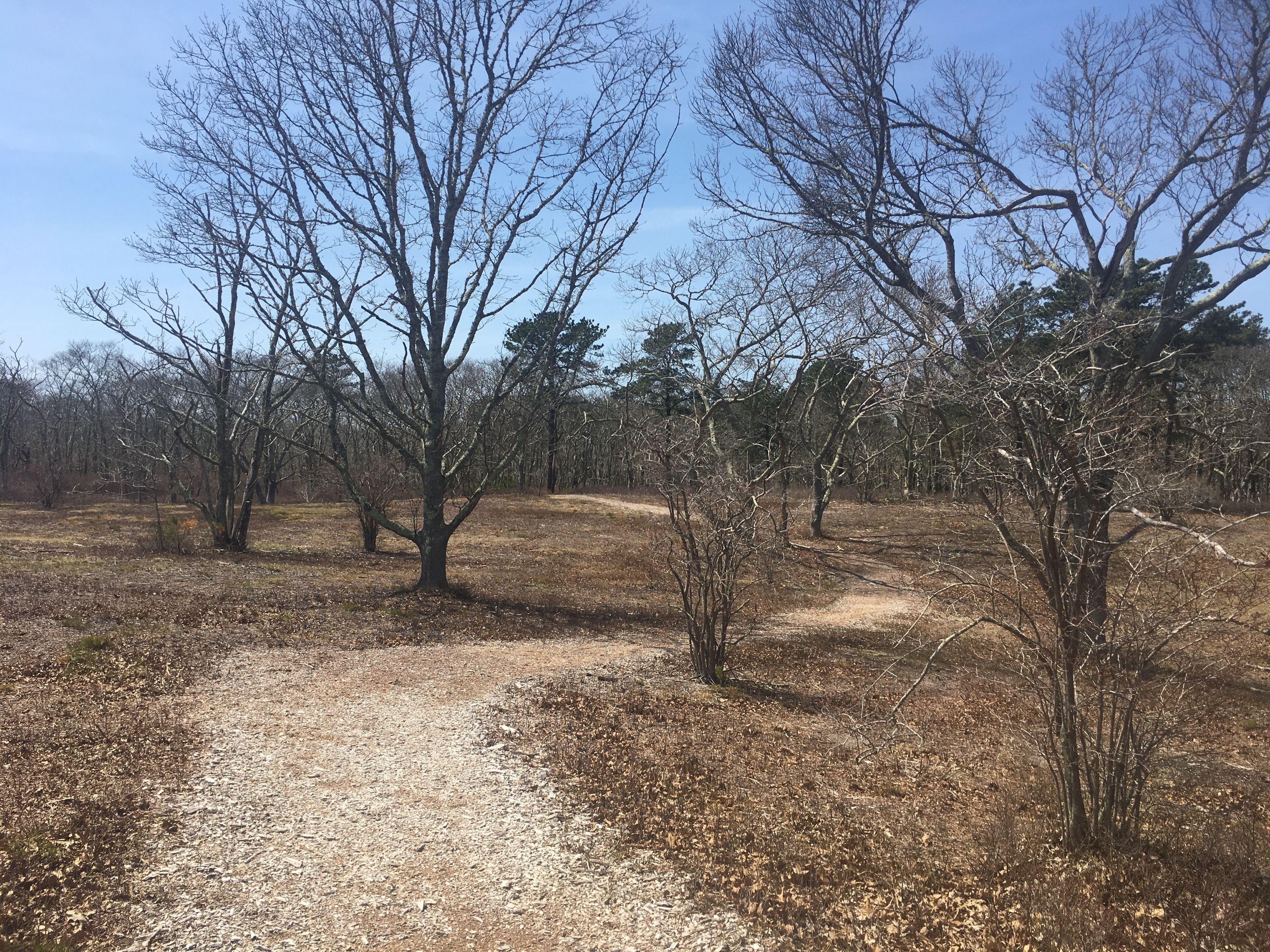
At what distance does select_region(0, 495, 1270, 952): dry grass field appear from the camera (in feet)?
14.4

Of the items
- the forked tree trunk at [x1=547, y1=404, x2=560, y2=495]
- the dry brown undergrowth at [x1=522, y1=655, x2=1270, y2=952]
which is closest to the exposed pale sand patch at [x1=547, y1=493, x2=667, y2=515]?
the forked tree trunk at [x1=547, y1=404, x2=560, y2=495]

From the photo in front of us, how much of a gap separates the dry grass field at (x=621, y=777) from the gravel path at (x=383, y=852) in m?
0.03

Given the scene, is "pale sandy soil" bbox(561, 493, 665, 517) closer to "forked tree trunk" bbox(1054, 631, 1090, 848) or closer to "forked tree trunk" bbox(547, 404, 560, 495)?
"forked tree trunk" bbox(547, 404, 560, 495)

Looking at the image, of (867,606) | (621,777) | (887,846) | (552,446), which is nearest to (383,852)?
(621,777)

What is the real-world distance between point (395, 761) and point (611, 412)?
119ft

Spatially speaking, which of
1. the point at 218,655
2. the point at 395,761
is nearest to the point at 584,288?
the point at 218,655

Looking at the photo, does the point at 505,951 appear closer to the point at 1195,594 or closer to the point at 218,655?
the point at 1195,594

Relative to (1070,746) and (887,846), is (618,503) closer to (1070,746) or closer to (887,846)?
(887,846)

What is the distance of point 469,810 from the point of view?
5.70 meters

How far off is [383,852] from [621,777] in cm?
207

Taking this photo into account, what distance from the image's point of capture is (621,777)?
6480 mm

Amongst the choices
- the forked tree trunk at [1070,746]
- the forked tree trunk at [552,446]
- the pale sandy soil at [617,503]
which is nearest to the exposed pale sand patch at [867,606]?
the forked tree trunk at [1070,746]

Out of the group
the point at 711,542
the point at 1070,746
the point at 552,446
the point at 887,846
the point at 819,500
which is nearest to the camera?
the point at 1070,746

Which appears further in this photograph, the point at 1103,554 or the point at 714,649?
the point at 714,649
